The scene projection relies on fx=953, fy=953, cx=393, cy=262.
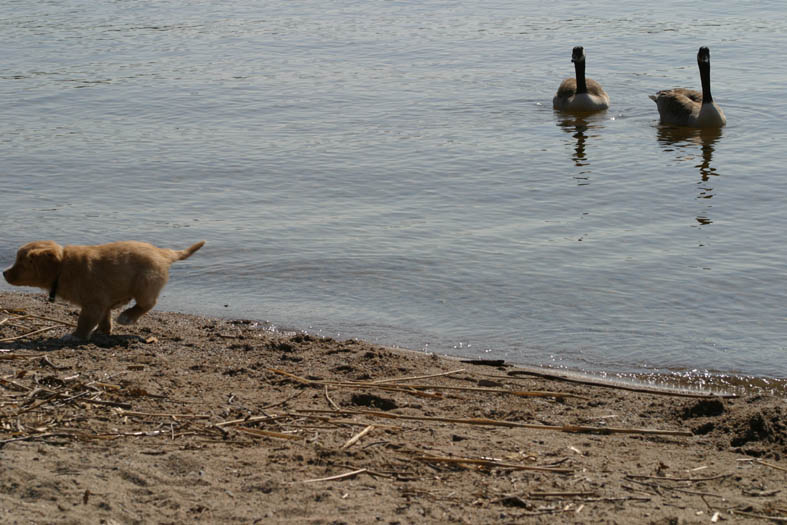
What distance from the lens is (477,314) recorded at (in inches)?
349

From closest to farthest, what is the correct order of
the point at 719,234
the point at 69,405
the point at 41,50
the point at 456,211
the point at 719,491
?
the point at 719,491 → the point at 69,405 → the point at 719,234 → the point at 456,211 → the point at 41,50

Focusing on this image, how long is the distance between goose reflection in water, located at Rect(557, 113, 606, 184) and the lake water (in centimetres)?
7

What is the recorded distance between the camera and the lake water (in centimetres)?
877

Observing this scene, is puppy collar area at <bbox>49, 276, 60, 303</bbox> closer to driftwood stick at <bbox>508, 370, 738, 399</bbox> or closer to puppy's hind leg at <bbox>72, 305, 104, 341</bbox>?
puppy's hind leg at <bbox>72, 305, 104, 341</bbox>

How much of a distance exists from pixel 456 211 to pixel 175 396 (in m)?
6.38

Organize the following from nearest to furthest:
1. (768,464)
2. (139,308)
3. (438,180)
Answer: (768,464)
(139,308)
(438,180)

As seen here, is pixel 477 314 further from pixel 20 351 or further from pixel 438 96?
pixel 438 96

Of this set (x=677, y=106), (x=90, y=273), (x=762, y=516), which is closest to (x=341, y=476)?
(x=762, y=516)

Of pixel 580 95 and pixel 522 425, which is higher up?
pixel 580 95

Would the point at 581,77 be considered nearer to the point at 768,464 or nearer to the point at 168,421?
the point at 768,464

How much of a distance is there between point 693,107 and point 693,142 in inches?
47.6

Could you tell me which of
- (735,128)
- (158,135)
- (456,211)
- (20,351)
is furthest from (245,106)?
(20,351)

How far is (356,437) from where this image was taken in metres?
5.29

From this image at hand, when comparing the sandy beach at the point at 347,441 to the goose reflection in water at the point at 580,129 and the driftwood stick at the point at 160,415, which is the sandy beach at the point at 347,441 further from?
the goose reflection in water at the point at 580,129
